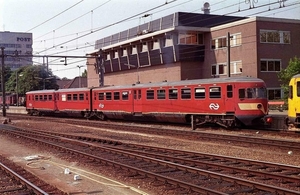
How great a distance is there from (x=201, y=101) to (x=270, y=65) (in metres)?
25.6

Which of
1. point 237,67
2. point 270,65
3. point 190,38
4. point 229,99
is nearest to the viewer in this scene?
point 229,99

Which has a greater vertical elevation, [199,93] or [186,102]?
[199,93]

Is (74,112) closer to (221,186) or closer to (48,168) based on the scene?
(48,168)

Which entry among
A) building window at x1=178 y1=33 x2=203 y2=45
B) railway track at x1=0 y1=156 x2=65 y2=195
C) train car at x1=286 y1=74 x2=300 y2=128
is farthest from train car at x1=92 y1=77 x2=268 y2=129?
building window at x1=178 y1=33 x2=203 y2=45

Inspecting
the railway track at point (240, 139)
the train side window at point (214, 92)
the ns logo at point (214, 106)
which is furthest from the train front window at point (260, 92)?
the railway track at point (240, 139)

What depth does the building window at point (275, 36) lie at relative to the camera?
4581 centimetres

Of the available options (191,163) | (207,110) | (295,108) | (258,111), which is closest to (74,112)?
(207,110)

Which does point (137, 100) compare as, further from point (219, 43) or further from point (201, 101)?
point (219, 43)

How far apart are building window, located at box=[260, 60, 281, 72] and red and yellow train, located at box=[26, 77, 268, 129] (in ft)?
66.0

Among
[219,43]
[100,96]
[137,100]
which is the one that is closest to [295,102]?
[137,100]

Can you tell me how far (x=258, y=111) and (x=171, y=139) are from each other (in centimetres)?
544

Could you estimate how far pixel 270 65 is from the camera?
4650 centimetres

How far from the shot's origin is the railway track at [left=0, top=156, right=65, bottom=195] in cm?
947

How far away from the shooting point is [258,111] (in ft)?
72.4
